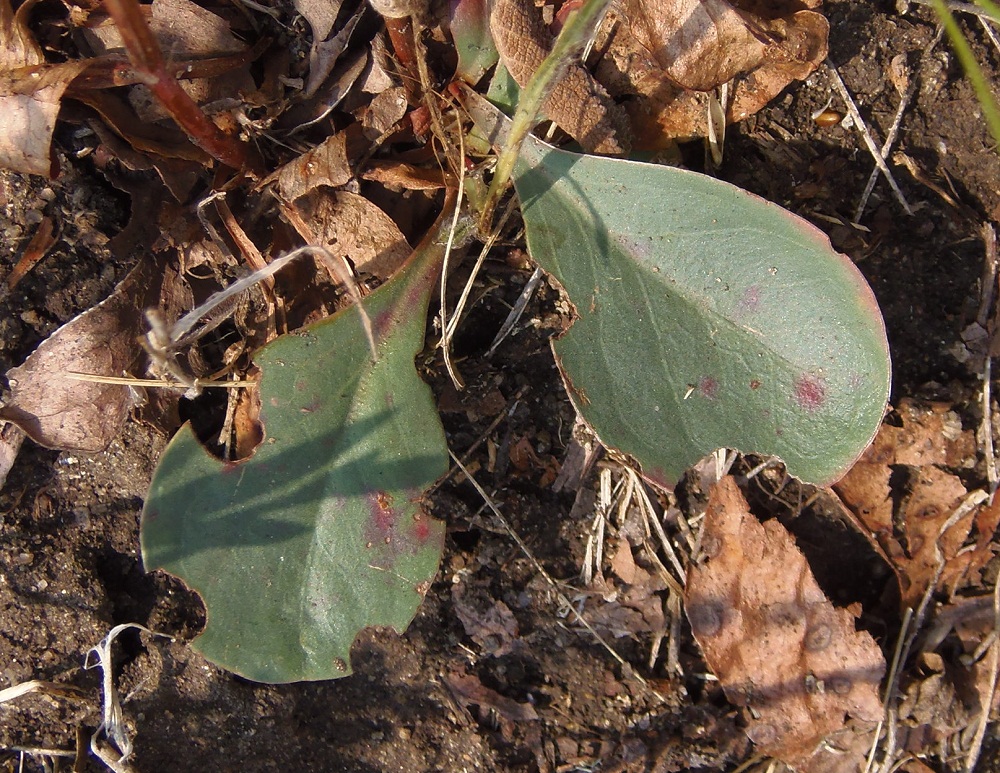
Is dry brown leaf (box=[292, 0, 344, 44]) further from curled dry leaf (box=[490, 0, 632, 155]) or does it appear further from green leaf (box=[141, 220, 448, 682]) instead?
green leaf (box=[141, 220, 448, 682])

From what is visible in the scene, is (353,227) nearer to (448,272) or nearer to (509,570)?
(448,272)

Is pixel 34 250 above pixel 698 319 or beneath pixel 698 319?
beneath

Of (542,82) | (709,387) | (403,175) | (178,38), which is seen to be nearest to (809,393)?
(709,387)

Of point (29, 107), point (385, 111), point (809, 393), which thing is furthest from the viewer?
point (385, 111)

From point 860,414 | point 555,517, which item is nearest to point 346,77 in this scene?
point 555,517

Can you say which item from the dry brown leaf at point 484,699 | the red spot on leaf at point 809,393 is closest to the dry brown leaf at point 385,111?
the red spot on leaf at point 809,393
